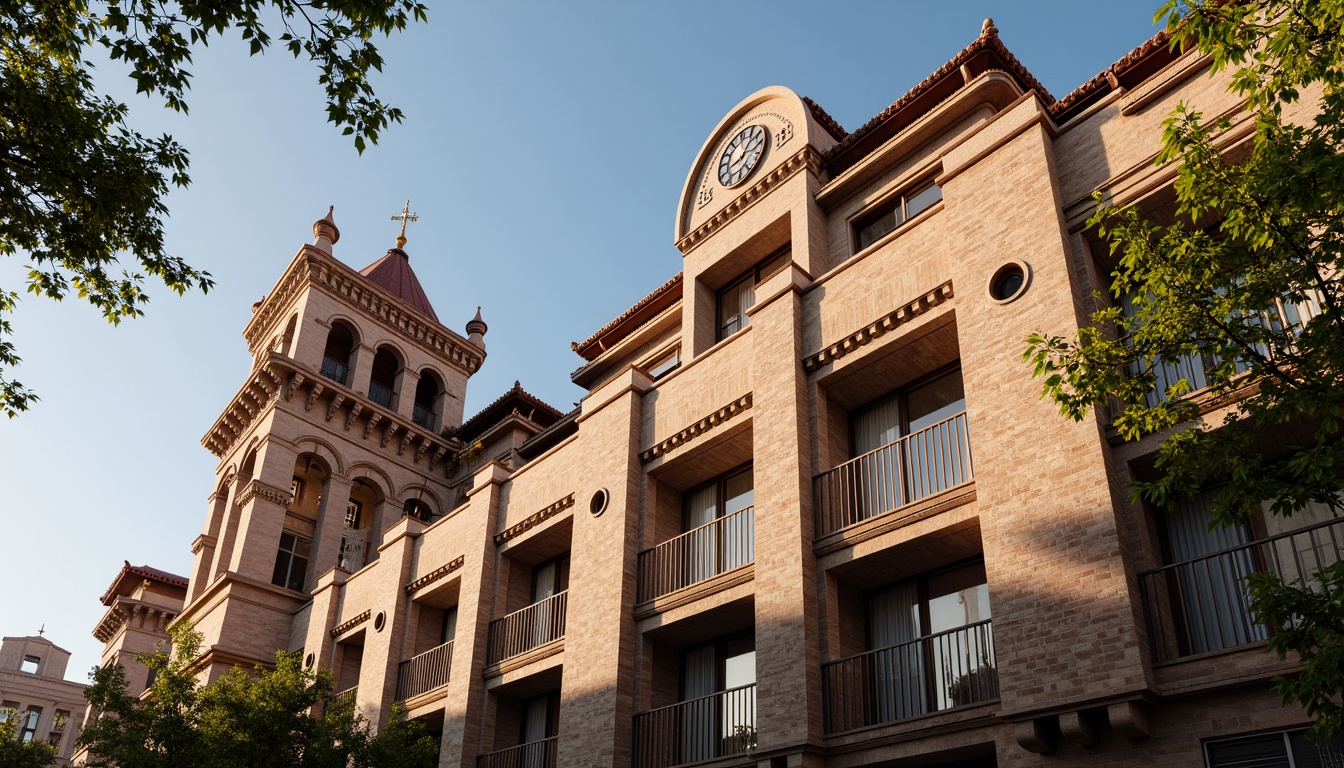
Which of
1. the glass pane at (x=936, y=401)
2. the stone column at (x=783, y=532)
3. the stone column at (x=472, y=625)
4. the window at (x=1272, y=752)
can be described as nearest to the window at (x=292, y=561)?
the stone column at (x=472, y=625)

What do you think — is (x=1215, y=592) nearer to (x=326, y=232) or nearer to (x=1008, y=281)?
(x=1008, y=281)

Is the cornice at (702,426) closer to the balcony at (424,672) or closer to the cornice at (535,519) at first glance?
the cornice at (535,519)

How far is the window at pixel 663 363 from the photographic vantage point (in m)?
25.0

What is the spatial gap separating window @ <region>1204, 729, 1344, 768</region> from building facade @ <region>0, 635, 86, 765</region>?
201ft

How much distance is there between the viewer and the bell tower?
3086cm

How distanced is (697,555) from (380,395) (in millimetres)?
22207

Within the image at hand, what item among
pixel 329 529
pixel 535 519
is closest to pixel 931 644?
pixel 535 519

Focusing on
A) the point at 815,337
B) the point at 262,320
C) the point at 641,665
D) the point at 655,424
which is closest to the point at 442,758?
the point at 641,665

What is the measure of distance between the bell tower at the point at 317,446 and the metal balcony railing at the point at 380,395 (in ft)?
Answer: 0.16

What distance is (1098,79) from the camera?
17203 mm

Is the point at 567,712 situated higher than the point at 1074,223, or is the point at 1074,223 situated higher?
the point at 1074,223

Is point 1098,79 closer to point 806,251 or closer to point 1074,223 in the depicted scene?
point 1074,223

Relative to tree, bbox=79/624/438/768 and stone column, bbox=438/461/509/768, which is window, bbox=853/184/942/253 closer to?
stone column, bbox=438/461/509/768

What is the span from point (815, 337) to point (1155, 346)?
26.6 feet
